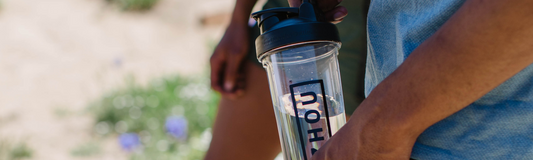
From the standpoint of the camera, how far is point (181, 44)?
4008mm

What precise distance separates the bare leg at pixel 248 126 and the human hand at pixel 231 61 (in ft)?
0.08

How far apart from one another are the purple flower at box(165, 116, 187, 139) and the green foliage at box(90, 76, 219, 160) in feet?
0.09

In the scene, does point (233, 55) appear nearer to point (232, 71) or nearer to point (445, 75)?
point (232, 71)

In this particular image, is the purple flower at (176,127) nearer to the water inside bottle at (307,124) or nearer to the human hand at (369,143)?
the water inside bottle at (307,124)

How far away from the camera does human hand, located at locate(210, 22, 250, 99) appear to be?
112cm

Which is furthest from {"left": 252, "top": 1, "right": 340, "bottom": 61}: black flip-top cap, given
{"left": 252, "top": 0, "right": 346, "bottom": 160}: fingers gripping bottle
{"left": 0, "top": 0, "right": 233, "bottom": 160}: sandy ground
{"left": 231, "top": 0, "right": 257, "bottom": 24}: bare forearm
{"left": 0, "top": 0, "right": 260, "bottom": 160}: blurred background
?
{"left": 0, "top": 0, "right": 233, "bottom": 160}: sandy ground

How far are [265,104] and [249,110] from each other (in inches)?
2.3

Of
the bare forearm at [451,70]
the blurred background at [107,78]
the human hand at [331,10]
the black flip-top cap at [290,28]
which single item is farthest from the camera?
the blurred background at [107,78]

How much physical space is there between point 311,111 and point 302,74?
0.22 ft

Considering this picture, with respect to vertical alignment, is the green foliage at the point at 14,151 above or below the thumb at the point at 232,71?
below

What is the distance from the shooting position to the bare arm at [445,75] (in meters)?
0.42

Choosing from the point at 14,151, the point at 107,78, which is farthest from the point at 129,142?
the point at 107,78

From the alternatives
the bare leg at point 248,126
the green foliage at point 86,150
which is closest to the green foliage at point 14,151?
the green foliage at point 86,150

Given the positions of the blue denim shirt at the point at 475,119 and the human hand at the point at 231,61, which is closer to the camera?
the blue denim shirt at the point at 475,119
